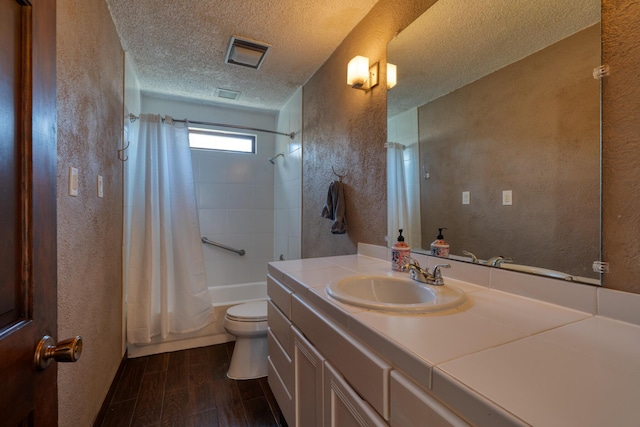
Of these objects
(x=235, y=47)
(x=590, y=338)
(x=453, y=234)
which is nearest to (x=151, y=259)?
(x=235, y=47)

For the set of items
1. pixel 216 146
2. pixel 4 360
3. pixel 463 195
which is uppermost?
pixel 216 146

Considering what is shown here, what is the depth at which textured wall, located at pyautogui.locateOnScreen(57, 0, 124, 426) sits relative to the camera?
1034 millimetres

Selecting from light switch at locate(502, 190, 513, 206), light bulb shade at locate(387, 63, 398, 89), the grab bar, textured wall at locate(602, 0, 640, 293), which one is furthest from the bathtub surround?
textured wall at locate(602, 0, 640, 293)

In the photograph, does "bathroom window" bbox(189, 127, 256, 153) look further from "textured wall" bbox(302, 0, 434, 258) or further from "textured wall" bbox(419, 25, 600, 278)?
"textured wall" bbox(419, 25, 600, 278)

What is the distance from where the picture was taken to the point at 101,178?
1470 millimetres

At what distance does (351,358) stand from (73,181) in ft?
4.08

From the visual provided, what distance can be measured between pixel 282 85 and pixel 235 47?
2.22ft

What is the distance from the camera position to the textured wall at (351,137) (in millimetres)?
1538

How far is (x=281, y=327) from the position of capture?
1.33 m

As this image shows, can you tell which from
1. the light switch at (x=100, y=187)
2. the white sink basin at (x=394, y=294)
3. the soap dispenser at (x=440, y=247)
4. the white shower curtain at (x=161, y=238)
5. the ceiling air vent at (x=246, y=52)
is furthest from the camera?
the white shower curtain at (x=161, y=238)

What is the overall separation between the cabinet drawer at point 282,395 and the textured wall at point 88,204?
2.75 ft

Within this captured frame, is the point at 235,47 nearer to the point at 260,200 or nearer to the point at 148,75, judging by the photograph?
the point at 148,75

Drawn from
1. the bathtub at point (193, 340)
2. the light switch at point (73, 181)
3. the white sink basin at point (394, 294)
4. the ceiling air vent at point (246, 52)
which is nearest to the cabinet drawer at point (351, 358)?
the white sink basin at point (394, 294)

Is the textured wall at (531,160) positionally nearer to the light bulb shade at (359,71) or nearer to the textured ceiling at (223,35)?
the light bulb shade at (359,71)
